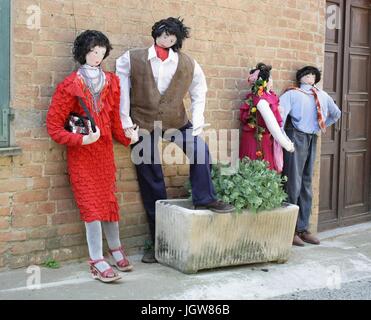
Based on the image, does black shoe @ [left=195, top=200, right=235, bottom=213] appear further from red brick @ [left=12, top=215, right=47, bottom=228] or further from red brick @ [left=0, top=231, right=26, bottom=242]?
red brick @ [left=0, top=231, right=26, bottom=242]

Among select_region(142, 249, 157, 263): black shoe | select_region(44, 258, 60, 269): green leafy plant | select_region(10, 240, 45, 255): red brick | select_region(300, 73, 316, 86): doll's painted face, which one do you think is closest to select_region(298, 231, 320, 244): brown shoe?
select_region(300, 73, 316, 86): doll's painted face

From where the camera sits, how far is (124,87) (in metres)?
4.84

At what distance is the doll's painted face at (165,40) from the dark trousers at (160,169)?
2.16 feet

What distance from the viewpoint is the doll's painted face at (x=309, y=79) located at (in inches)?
237

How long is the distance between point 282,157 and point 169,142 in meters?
1.10

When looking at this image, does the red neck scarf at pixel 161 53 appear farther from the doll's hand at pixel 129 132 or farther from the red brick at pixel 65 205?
the red brick at pixel 65 205

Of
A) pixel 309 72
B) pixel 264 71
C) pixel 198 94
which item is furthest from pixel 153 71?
pixel 309 72

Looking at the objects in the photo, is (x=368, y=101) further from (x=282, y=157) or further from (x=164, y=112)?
(x=164, y=112)

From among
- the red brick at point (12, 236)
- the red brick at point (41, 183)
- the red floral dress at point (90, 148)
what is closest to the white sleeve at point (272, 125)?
the red floral dress at point (90, 148)

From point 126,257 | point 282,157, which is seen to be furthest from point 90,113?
point 282,157

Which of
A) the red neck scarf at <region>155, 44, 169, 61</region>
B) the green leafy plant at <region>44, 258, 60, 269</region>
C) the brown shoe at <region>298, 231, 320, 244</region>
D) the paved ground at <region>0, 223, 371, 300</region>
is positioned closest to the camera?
the paved ground at <region>0, 223, 371, 300</region>

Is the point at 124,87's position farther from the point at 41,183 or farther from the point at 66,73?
the point at 41,183

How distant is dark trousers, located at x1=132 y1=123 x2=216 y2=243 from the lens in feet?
16.1

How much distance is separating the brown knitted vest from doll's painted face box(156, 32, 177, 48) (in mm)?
120
